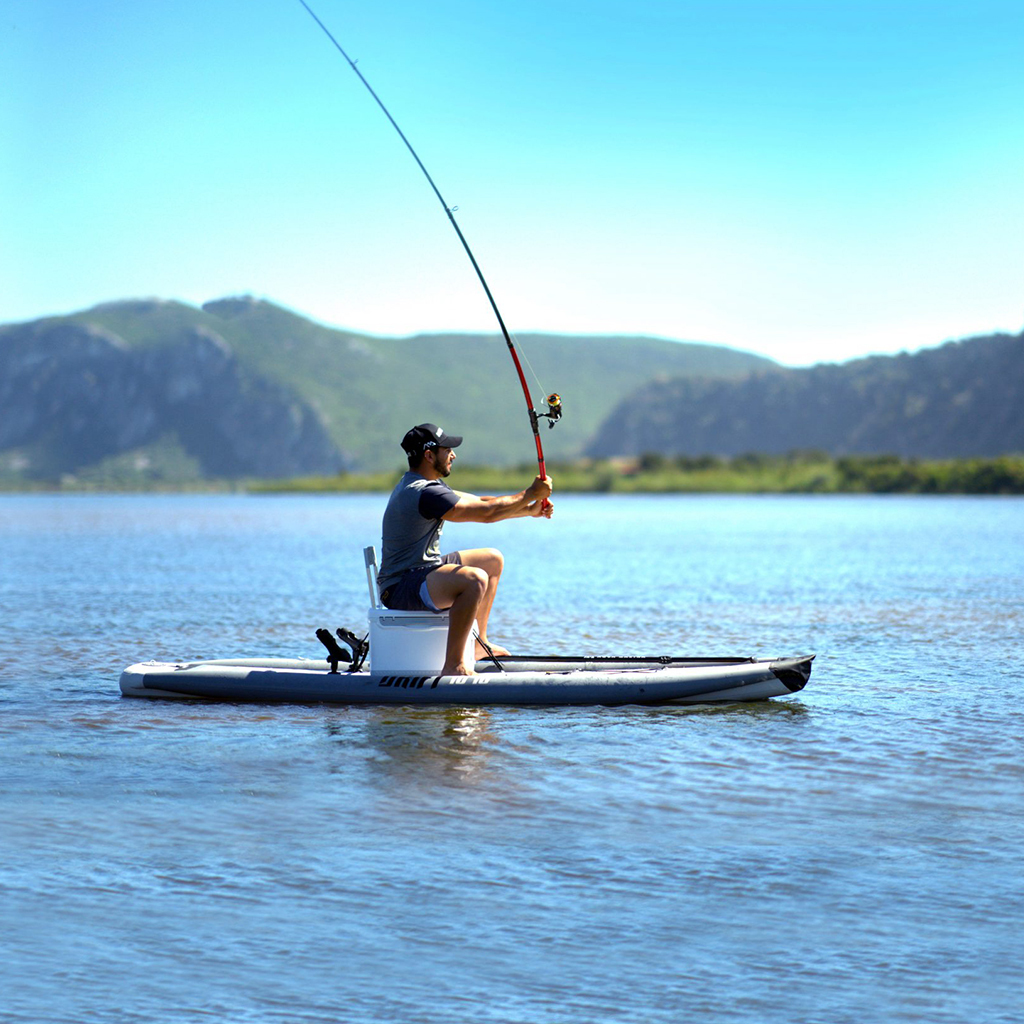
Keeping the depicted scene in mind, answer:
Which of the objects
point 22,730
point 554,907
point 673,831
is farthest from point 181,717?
point 554,907

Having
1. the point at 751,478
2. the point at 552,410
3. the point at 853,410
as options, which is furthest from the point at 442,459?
the point at 853,410

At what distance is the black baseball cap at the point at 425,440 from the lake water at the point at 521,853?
6.68 feet

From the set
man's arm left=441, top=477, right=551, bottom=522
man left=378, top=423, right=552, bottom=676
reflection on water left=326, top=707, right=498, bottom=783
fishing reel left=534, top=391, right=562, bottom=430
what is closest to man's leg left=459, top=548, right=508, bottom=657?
man left=378, top=423, right=552, bottom=676

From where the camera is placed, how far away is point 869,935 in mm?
5488

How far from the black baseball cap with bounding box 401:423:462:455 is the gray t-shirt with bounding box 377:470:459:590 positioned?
22cm

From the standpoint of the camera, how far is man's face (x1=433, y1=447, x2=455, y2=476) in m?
10.6

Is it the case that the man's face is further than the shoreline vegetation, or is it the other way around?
the shoreline vegetation

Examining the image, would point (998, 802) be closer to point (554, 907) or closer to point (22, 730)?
point (554, 907)

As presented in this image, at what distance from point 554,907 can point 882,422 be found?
166844mm

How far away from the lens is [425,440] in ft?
34.6

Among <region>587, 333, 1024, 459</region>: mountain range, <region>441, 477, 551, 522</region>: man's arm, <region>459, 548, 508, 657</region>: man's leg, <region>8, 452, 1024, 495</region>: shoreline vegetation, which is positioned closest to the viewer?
<region>441, 477, 551, 522</region>: man's arm

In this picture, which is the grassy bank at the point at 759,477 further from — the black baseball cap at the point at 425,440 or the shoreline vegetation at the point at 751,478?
the black baseball cap at the point at 425,440

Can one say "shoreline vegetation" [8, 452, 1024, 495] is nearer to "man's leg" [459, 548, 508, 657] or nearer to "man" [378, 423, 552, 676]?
"man's leg" [459, 548, 508, 657]

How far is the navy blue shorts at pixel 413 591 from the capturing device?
34.6ft
